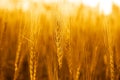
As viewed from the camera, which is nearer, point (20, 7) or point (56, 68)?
point (56, 68)

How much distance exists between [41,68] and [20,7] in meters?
0.34

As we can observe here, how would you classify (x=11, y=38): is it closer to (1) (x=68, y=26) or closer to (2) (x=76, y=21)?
(2) (x=76, y=21)

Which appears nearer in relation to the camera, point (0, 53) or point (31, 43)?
point (31, 43)

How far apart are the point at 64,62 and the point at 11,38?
38cm

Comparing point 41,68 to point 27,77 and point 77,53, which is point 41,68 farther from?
point 77,53

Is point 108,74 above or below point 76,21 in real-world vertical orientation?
below

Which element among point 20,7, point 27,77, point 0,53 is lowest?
point 27,77

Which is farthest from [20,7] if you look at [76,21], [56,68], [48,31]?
[56,68]

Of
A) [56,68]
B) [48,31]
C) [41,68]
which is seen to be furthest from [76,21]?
[56,68]

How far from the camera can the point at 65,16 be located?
1191 millimetres

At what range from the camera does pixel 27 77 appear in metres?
1.50

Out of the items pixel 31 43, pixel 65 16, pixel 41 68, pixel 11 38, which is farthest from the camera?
pixel 11 38

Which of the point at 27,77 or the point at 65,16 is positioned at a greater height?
the point at 65,16

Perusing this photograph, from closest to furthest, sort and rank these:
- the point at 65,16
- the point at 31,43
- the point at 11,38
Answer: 1. the point at 31,43
2. the point at 65,16
3. the point at 11,38
